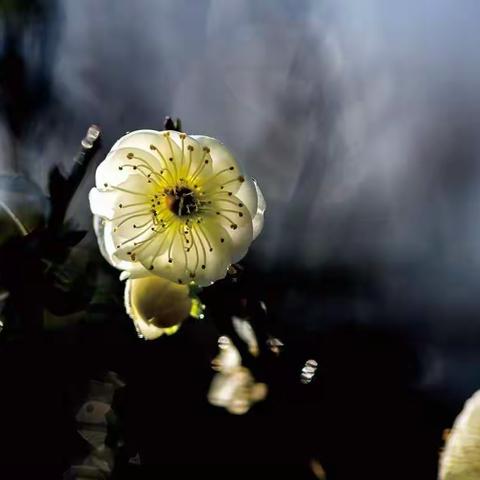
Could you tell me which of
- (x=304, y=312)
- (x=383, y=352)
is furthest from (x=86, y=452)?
(x=304, y=312)

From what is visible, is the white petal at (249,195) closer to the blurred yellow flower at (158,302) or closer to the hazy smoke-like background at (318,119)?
the blurred yellow flower at (158,302)

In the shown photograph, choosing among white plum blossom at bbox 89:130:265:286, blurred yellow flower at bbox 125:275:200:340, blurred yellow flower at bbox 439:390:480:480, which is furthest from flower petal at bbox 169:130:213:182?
blurred yellow flower at bbox 439:390:480:480

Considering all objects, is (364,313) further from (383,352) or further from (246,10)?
A: (246,10)

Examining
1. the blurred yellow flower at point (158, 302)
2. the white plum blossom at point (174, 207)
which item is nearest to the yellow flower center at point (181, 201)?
the white plum blossom at point (174, 207)

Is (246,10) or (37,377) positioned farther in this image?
(246,10)

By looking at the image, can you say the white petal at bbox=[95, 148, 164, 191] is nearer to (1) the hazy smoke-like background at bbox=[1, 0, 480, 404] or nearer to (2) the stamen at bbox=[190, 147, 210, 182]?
(2) the stamen at bbox=[190, 147, 210, 182]

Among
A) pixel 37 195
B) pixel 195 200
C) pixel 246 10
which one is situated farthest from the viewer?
pixel 246 10
